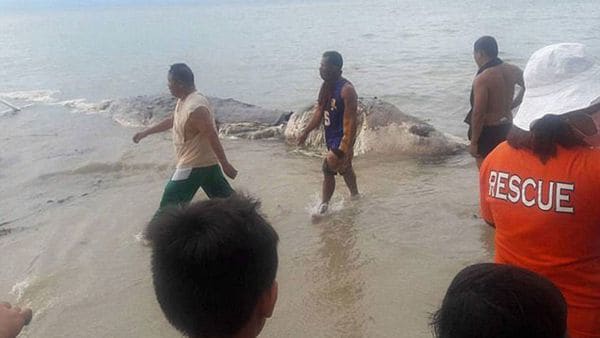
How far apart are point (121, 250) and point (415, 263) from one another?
8.80 feet

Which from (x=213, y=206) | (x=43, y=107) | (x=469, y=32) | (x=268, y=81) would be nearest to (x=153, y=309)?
(x=213, y=206)

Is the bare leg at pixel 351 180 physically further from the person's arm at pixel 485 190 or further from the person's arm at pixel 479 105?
the person's arm at pixel 485 190

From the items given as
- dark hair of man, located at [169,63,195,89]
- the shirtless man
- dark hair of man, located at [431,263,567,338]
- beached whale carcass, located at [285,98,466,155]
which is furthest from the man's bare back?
dark hair of man, located at [431,263,567,338]

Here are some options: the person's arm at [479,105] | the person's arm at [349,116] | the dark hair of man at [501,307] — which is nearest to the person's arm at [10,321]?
the dark hair of man at [501,307]

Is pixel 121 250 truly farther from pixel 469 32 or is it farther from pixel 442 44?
pixel 469 32

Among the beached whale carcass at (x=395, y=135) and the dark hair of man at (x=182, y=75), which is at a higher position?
the dark hair of man at (x=182, y=75)

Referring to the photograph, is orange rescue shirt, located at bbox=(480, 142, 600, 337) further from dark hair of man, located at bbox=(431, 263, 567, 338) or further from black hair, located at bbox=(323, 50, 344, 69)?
black hair, located at bbox=(323, 50, 344, 69)

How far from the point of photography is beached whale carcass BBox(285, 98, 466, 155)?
7.79 meters

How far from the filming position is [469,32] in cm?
2877

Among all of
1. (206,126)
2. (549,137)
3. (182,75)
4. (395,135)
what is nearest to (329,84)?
(206,126)

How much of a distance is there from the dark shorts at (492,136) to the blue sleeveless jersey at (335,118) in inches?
49.1

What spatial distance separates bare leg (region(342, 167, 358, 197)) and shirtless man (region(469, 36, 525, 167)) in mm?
1276

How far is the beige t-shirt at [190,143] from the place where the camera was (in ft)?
15.3

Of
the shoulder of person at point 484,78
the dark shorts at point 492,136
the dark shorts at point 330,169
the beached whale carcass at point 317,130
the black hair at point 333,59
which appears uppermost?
the black hair at point 333,59
